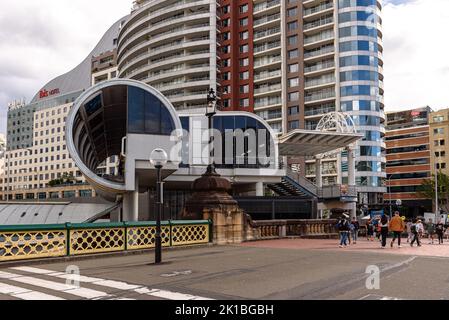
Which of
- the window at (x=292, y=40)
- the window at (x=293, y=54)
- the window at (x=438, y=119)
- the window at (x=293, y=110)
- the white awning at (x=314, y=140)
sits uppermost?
the window at (x=292, y=40)

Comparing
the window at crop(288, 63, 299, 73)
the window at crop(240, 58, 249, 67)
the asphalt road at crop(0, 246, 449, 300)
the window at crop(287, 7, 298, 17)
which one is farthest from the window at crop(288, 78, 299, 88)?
the asphalt road at crop(0, 246, 449, 300)

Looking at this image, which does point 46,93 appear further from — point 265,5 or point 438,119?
point 438,119

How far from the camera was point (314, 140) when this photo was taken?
4569 cm

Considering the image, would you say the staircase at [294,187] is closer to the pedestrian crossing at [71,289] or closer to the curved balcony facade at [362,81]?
the curved balcony facade at [362,81]

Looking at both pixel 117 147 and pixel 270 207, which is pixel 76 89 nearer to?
pixel 117 147

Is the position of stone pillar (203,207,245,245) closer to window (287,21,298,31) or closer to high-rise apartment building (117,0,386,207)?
high-rise apartment building (117,0,386,207)

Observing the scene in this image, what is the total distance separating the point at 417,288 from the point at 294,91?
75.7 m

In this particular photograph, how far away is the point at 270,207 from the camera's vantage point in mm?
36750

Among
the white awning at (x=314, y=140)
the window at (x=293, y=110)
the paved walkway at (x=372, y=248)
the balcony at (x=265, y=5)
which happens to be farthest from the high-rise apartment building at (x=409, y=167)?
the paved walkway at (x=372, y=248)

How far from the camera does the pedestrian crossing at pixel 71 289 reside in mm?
8211

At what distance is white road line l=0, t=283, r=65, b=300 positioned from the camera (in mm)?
8195

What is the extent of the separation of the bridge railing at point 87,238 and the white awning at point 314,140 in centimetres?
2654

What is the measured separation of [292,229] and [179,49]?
231ft

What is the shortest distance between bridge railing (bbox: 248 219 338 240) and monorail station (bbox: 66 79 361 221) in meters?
10.9
